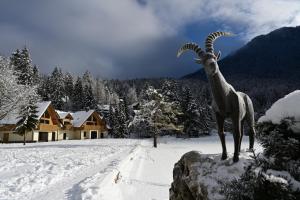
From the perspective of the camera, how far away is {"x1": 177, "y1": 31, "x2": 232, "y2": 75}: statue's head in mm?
7971

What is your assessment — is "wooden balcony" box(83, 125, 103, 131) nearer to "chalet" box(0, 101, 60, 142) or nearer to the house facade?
the house facade

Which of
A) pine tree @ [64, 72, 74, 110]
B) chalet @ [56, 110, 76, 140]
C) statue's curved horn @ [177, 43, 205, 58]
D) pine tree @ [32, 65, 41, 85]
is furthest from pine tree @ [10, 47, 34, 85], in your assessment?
statue's curved horn @ [177, 43, 205, 58]

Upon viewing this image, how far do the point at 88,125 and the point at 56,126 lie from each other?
1416 cm

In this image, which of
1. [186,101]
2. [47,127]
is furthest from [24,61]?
[186,101]

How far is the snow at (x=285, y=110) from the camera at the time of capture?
5.23 m

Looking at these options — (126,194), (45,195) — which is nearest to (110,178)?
(126,194)

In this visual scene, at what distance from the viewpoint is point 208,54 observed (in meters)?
8.02

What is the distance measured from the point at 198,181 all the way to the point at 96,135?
7864 centimetres

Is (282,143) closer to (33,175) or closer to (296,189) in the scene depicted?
(296,189)

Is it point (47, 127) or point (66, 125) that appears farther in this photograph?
point (66, 125)

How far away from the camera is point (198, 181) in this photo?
7.77m

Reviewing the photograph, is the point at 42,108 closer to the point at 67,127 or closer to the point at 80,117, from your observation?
the point at 67,127

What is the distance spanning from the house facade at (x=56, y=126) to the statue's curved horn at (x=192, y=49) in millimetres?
44374

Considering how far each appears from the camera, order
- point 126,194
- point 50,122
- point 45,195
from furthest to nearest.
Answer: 1. point 50,122
2. point 126,194
3. point 45,195
